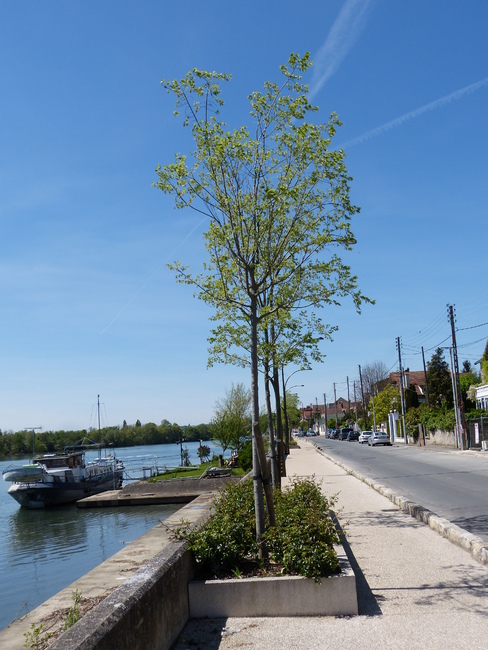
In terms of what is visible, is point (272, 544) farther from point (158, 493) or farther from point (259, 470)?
point (158, 493)

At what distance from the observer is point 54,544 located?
26.5 m

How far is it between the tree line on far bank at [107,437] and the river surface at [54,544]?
3408 inches

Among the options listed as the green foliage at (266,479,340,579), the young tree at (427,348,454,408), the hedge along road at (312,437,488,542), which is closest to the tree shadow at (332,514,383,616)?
the green foliage at (266,479,340,579)

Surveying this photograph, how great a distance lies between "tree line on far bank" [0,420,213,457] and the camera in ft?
461

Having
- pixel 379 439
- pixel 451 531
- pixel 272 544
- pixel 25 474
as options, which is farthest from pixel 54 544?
pixel 379 439

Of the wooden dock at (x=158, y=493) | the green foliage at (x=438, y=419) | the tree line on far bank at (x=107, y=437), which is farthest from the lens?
the tree line on far bank at (x=107, y=437)

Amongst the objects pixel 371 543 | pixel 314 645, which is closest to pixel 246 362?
pixel 371 543

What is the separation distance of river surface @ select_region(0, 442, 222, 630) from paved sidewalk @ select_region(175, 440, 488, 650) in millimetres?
4206

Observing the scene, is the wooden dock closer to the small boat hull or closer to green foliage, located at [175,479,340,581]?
the small boat hull

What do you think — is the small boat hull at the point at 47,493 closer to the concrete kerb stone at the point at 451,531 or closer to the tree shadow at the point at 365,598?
the concrete kerb stone at the point at 451,531

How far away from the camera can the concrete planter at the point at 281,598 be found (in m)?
5.87

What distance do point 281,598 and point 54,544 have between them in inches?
915

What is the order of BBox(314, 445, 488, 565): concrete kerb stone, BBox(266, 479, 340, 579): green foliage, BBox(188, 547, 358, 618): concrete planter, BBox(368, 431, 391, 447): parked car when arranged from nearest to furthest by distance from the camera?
BBox(188, 547, 358, 618): concrete planter
BBox(266, 479, 340, 579): green foliage
BBox(314, 445, 488, 565): concrete kerb stone
BBox(368, 431, 391, 447): parked car

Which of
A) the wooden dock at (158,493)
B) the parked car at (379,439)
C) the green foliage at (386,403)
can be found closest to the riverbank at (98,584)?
the wooden dock at (158,493)
